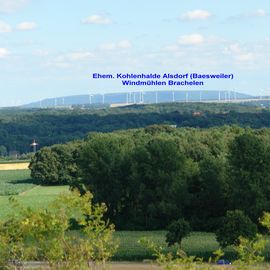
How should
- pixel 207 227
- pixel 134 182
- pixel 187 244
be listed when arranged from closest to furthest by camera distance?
pixel 187 244
pixel 207 227
pixel 134 182

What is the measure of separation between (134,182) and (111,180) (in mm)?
3280

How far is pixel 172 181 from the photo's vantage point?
67.6 m

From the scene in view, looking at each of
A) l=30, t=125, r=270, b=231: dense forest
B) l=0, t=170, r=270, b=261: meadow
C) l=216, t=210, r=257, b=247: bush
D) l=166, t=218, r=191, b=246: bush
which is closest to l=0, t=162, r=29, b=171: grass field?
l=0, t=170, r=270, b=261: meadow

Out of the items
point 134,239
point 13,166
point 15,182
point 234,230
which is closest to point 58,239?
point 234,230

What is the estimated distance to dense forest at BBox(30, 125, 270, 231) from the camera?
6228 centimetres

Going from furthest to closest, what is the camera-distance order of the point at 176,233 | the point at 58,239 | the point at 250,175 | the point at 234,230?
the point at 250,175
the point at 176,233
the point at 234,230
the point at 58,239

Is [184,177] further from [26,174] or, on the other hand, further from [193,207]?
[26,174]

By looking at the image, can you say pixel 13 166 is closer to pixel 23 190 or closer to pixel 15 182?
pixel 15 182

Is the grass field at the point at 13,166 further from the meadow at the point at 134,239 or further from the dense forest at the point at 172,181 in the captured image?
the dense forest at the point at 172,181

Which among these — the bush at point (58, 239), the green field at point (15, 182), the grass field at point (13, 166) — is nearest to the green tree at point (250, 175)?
the bush at point (58, 239)

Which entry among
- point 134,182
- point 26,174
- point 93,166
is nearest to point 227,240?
point 134,182

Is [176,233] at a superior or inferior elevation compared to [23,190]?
superior

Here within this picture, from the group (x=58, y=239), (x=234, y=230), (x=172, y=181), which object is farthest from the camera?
(x=172, y=181)

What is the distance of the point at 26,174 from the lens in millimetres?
132750
